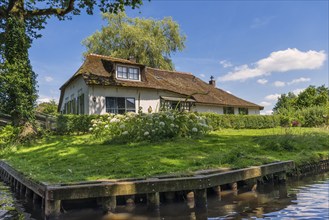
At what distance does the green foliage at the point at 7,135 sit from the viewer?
14398mm

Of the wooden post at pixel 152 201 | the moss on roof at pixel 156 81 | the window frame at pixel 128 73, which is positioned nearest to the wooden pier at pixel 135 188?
the wooden post at pixel 152 201

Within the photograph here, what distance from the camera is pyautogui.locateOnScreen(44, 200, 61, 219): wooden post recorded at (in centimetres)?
526

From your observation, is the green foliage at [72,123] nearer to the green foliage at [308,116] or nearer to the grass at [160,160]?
the grass at [160,160]

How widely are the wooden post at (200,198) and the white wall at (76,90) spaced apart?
59.3ft

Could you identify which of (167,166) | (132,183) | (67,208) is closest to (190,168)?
(167,166)

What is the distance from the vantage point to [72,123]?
1922 cm

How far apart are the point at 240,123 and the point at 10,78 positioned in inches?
744

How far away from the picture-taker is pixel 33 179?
6.52 meters

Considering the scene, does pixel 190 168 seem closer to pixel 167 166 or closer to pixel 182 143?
pixel 167 166

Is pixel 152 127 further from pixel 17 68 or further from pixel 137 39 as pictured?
pixel 137 39

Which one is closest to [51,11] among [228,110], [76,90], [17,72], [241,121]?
[17,72]

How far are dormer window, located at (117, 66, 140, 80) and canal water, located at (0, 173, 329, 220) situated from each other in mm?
18006

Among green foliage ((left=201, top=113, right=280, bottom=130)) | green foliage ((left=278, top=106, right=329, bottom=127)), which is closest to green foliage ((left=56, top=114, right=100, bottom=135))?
green foliage ((left=201, top=113, right=280, bottom=130))

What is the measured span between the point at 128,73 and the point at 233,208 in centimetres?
2053
